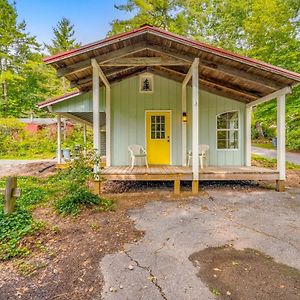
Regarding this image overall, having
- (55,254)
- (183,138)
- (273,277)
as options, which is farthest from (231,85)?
(55,254)

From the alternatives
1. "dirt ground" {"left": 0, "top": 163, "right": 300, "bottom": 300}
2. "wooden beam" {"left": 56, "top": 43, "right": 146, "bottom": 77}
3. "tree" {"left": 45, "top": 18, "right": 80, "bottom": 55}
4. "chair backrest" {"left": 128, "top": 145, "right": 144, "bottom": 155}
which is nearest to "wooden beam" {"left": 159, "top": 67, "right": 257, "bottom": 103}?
"wooden beam" {"left": 56, "top": 43, "right": 146, "bottom": 77}

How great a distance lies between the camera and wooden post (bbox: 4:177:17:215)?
162 inches

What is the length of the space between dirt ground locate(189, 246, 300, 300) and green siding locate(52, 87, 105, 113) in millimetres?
6164

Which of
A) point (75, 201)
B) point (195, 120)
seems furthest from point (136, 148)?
point (75, 201)

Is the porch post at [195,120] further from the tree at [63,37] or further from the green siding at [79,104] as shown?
the tree at [63,37]

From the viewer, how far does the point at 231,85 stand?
295 inches

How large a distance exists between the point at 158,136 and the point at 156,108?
93cm

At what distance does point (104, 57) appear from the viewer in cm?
582

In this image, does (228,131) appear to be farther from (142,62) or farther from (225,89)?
(142,62)

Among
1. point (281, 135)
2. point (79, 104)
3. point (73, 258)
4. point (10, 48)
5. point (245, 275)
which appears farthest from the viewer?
point (10, 48)

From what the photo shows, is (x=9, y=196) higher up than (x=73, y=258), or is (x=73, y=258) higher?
(x=9, y=196)

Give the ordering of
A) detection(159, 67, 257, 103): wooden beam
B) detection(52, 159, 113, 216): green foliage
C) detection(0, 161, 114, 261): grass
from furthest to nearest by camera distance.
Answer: detection(159, 67, 257, 103): wooden beam, detection(52, 159, 113, 216): green foliage, detection(0, 161, 114, 261): grass

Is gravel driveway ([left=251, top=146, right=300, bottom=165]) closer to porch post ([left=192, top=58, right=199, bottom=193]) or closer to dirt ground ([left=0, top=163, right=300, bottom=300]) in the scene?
porch post ([left=192, top=58, right=199, bottom=193])

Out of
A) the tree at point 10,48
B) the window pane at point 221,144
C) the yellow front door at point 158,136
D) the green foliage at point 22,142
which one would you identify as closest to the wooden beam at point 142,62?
the yellow front door at point 158,136
